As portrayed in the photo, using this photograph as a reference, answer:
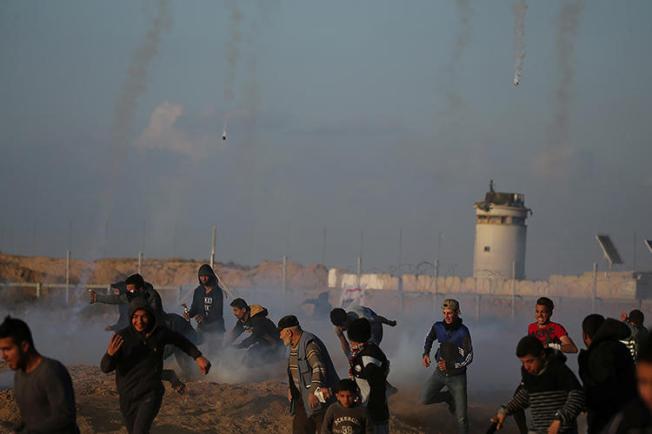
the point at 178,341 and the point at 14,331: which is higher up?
the point at 14,331

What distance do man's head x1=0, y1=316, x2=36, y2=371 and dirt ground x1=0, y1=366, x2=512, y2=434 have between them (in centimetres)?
598

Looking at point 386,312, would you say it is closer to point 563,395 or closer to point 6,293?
point 6,293

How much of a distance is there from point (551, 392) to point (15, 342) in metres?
3.78

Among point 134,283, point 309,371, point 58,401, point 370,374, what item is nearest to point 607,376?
point 370,374

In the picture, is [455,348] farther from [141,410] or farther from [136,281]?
[141,410]

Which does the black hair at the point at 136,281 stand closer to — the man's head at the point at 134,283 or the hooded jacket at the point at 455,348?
the man's head at the point at 134,283

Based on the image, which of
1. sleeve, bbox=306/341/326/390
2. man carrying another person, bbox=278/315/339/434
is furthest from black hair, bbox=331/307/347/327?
sleeve, bbox=306/341/326/390

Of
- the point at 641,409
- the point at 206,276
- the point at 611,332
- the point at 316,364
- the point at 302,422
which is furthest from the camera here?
the point at 206,276

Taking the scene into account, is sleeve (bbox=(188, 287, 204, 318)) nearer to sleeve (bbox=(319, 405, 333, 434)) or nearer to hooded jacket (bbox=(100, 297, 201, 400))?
hooded jacket (bbox=(100, 297, 201, 400))

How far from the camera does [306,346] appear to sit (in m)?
10.5

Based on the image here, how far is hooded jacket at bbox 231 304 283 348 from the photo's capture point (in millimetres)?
16281

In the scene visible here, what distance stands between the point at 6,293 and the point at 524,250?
21973 mm

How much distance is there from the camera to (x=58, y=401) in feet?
23.3

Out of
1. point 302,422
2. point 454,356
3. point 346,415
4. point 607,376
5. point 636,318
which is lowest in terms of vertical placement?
point 302,422
